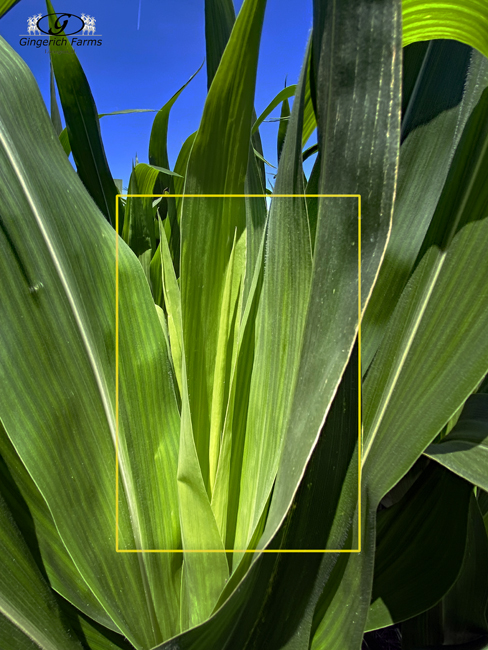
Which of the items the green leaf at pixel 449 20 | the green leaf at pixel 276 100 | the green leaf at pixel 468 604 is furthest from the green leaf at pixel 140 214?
the green leaf at pixel 468 604

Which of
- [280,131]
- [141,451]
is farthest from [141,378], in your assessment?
[280,131]

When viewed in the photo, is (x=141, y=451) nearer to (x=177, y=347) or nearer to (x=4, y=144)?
(x=177, y=347)

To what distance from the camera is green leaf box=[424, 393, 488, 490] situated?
21cm

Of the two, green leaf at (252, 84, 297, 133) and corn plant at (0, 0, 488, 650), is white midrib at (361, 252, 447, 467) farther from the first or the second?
green leaf at (252, 84, 297, 133)

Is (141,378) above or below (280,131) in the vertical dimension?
below

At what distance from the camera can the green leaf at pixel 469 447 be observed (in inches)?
8.2

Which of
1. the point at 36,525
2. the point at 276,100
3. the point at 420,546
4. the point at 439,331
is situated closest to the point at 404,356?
the point at 439,331

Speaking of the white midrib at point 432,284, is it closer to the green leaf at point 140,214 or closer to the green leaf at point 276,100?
the green leaf at point 276,100

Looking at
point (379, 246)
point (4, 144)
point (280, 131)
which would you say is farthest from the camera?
point (280, 131)

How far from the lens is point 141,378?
273 millimetres

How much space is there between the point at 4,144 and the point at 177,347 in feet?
0.56

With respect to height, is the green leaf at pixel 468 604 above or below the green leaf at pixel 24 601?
below

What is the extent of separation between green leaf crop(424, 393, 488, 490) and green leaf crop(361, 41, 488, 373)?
2.5 inches

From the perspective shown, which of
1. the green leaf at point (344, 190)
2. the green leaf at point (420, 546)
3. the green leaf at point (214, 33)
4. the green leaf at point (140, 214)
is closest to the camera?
the green leaf at point (344, 190)
